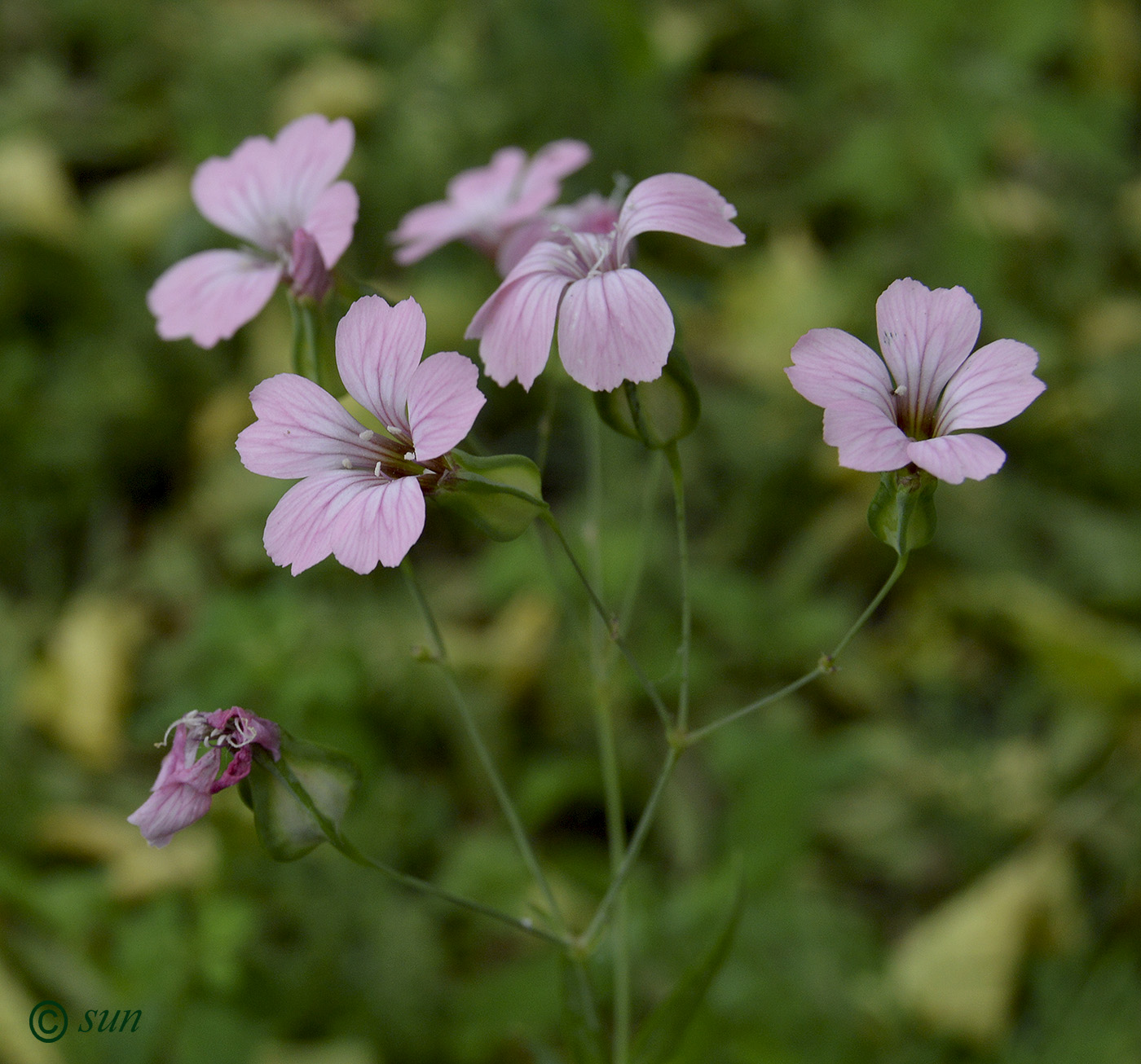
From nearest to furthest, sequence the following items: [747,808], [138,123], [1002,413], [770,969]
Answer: [1002,413]
[770,969]
[747,808]
[138,123]

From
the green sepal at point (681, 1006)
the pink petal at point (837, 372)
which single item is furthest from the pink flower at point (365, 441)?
the green sepal at point (681, 1006)

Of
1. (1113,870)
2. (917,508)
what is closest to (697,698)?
(1113,870)

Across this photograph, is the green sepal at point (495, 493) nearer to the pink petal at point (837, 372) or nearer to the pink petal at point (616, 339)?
the pink petal at point (616, 339)

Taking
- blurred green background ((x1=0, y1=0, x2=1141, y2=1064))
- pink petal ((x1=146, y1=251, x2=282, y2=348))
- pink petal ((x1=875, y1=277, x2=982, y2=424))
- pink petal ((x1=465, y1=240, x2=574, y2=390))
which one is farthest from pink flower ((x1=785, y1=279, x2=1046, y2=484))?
pink petal ((x1=146, y1=251, x2=282, y2=348))

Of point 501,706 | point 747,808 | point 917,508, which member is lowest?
point 501,706

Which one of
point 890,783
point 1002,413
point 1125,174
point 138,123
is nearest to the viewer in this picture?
point 1002,413

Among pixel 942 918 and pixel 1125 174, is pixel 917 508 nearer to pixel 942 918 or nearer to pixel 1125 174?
pixel 942 918

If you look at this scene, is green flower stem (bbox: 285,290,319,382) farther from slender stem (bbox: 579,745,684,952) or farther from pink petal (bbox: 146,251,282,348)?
slender stem (bbox: 579,745,684,952)
